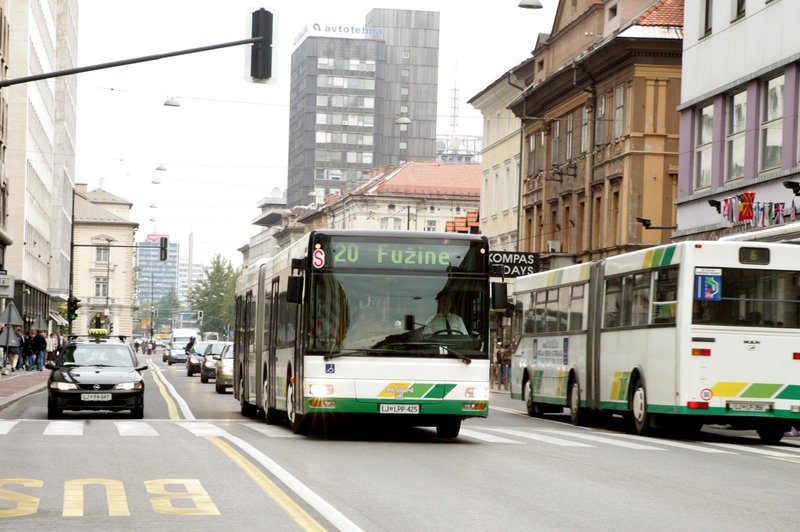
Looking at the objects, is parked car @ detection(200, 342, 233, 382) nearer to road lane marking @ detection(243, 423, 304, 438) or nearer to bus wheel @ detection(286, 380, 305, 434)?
road lane marking @ detection(243, 423, 304, 438)

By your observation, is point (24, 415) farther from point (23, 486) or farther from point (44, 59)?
point (44, 59)

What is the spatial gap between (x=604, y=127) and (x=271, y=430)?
105 ft

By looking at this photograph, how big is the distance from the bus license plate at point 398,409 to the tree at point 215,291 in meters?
165

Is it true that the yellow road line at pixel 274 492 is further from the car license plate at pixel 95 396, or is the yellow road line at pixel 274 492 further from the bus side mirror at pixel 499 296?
the car license plate at pixel 95 396

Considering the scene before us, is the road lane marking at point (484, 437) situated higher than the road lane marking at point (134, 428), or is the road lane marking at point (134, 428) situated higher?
the road lane marking at point (484, 437)

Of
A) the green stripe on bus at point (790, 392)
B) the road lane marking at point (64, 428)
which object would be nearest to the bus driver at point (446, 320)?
the road lane marking at point (64, 428)

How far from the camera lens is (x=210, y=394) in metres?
40.5

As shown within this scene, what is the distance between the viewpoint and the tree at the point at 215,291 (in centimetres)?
18675

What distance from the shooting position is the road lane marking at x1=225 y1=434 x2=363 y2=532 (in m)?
10.3

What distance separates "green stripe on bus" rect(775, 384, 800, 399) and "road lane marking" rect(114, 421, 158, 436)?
8.89m

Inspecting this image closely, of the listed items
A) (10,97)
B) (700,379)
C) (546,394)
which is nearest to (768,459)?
(700,379)

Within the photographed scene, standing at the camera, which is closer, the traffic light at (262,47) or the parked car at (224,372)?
the traffic light at (262,47)

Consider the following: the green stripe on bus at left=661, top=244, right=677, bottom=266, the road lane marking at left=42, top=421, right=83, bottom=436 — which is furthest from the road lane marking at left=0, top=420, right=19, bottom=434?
the green stripe on bus at left=661, top=244, right=677, bottom=266

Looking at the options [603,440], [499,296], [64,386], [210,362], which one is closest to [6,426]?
[64,386]
